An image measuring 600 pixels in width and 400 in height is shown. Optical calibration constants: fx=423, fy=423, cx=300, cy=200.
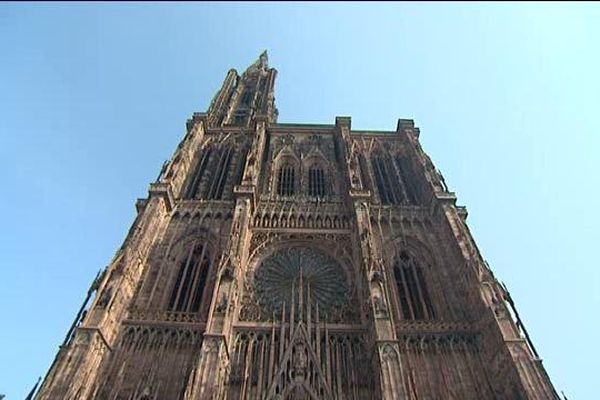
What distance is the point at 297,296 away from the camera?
1978cm

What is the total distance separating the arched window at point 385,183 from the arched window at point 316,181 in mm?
3510

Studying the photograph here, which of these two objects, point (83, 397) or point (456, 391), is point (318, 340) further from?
point (83, 397)

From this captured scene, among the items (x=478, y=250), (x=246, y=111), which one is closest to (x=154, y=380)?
(x=478, y=250)

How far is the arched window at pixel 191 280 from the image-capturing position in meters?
19.6

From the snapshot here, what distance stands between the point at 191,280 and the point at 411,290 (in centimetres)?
1080

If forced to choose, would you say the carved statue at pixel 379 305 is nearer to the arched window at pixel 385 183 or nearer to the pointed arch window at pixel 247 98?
the arched window at pixel 385 183

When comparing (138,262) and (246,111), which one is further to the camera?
(246,111)

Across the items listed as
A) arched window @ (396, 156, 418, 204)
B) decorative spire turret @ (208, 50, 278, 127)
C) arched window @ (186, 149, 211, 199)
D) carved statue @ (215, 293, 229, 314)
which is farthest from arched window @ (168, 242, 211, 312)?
decorative spire turret @ (208, 50, 278, 127)

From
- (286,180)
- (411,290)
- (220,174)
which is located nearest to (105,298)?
(220,174)

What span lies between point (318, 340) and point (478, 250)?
8838 mm

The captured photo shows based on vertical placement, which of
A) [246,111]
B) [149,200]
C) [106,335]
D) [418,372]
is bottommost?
[418,372]

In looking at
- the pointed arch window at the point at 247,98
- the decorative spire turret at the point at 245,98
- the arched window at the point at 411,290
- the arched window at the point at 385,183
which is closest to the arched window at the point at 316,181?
the arched window at the point at 385,183

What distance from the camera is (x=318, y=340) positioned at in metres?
17.3

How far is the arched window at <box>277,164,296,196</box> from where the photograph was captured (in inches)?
1041
